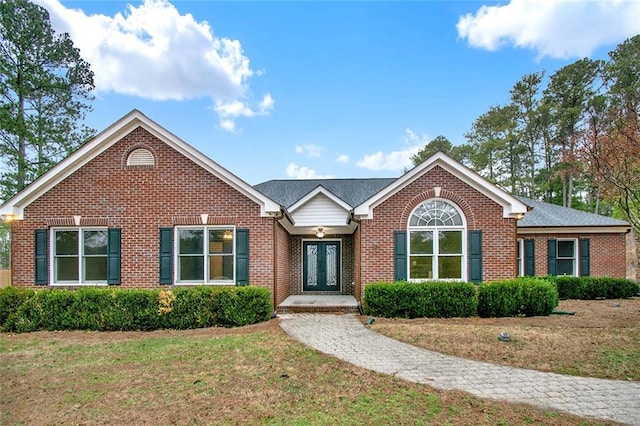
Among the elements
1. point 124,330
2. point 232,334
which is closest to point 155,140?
point 124,330

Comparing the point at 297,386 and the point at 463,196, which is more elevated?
the point at 463,196

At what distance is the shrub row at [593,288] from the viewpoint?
593 inches

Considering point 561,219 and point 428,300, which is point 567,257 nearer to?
point 561,219

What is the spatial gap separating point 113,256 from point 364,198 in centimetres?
1063

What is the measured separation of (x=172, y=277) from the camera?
1078 centimetres

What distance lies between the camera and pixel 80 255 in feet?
36.0

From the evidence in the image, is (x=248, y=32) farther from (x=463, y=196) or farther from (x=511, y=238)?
(x=511, y=238)

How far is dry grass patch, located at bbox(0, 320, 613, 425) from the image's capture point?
13.8 ft

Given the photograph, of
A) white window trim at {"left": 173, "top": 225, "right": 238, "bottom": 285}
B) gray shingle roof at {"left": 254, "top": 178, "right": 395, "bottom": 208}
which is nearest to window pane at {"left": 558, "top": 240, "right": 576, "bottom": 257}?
gray shingle roof at {"left": 254, "top": 178, "right": 395, "bottom": 208}

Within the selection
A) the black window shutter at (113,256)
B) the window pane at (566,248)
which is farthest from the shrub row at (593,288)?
the black window shutter at (113,256)

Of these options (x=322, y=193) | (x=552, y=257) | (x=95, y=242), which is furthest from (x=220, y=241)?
(x=552, y=257)

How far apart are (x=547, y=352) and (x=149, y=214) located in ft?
34.9

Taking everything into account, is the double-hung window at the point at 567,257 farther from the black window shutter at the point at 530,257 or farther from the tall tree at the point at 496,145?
the tall tree at the point at 496,145

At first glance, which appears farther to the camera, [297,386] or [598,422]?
[297,386]
